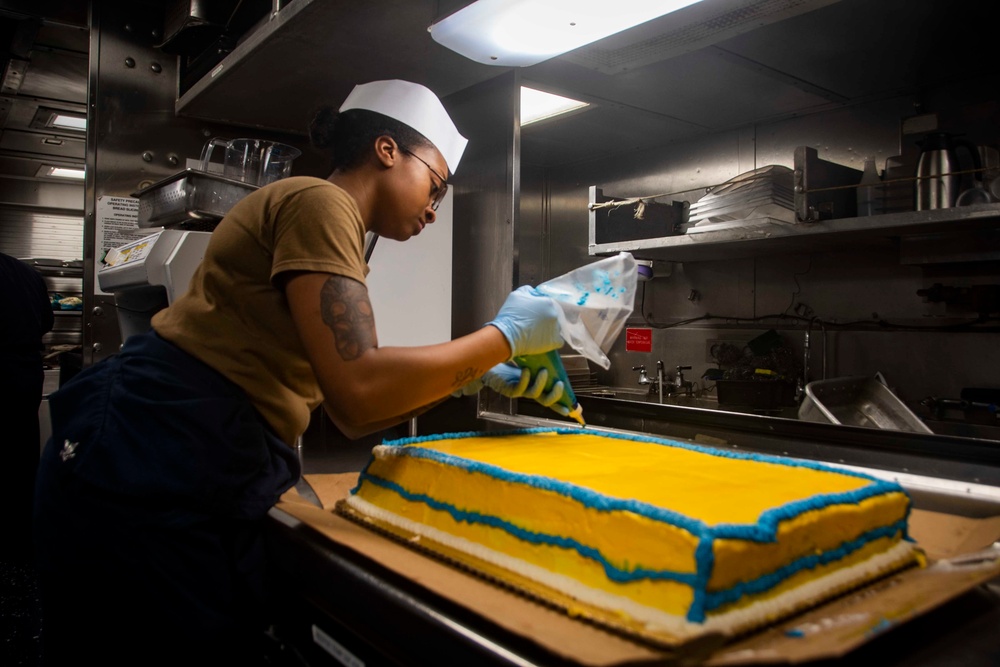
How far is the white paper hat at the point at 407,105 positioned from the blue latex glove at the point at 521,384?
1.82ft

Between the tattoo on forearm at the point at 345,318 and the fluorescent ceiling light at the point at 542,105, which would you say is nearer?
the tattoo on forearm at the point at 345,318

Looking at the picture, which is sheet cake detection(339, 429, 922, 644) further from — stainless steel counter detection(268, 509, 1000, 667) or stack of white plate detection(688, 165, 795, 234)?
stack of white plate detection(688, 165, 795, 234)

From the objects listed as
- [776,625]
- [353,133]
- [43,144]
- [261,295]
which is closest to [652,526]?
[776,625]

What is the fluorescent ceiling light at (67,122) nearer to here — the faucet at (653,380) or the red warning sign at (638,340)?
the red warning sign at (638,340)

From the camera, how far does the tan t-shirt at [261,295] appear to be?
108 cm

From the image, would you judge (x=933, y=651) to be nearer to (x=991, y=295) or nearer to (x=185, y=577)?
(x=185, y=577)

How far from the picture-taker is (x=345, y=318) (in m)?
1.03

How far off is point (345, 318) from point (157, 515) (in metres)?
0.43

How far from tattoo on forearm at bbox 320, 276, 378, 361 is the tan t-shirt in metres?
0.04

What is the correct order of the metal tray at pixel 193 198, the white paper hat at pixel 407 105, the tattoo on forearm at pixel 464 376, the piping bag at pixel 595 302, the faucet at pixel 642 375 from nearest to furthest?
the tattoo on forearm at pixel 464 376 → the piping bag at pixel 595 302 → the white paper hat at pixel 407 105 → the metal tray at pixel 193 198 → the faucet at pixel 642 375

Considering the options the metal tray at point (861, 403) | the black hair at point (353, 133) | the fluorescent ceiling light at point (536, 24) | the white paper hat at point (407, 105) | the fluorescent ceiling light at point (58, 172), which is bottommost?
the metal tray at point (861, 403)

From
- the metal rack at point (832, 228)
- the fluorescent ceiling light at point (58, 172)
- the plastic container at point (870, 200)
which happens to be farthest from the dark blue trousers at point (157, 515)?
the fluorescent ceiling light at point (58, 172)

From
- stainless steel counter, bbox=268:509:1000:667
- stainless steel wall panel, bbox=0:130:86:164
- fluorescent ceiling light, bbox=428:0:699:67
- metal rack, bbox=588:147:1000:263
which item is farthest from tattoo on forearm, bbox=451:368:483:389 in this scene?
stainless steel wall panel, bbox=0:130:86:164

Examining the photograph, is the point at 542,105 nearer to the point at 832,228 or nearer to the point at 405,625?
the point at 832,228
